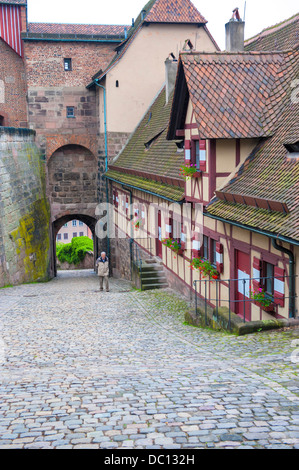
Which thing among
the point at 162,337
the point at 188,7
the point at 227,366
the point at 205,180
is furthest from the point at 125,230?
the point at 227,366

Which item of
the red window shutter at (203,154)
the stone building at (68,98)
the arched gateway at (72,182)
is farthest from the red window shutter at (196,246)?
the arched gateway at (72,182)

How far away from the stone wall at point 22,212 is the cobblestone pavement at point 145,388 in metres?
9.27

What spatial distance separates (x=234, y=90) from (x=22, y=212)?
1311 centimetres

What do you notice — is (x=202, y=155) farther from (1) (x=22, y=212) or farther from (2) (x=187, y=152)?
(1) (x=22, y=212)

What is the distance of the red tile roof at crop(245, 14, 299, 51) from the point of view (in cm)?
1656

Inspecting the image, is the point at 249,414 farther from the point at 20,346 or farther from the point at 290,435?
the point at 20,346

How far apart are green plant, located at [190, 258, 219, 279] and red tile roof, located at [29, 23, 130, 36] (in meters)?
19.5

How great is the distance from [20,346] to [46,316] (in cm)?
400

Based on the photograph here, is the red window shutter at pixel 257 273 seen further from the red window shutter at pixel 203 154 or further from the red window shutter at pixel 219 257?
the red window shutter at pixel 203 154

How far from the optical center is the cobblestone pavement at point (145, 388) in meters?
5.28

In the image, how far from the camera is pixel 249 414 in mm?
5734

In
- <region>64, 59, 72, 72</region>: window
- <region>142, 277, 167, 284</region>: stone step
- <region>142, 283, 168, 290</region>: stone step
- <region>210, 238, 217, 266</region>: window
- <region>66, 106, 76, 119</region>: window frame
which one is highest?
<region>64, 59, 72, 72</region>: window

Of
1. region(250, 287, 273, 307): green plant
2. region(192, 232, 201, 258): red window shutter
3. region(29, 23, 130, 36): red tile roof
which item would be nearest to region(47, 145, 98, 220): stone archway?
region(29, 23, 130, 36): red tile roof

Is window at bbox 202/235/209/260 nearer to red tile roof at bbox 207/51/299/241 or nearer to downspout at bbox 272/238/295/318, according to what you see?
red tile roof at bbox 207/51/299/241
